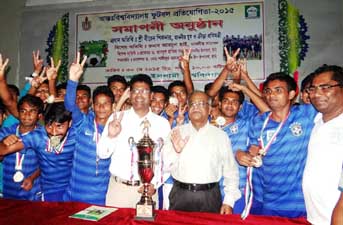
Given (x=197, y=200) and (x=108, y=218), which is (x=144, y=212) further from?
(x=197, y=200)

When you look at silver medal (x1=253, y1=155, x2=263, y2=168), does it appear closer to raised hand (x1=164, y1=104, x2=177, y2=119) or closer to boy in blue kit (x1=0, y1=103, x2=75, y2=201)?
raised hand (x1=164, y1=104, x2=177, y2=119)

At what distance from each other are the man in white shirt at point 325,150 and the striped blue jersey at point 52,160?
1780 millimetres

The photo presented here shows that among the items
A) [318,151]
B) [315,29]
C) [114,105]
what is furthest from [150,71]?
[318,151]

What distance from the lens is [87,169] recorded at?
7.79 ft

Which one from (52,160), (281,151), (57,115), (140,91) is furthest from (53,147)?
(281,151)

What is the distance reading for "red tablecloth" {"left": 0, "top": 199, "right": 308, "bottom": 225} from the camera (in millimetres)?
1509

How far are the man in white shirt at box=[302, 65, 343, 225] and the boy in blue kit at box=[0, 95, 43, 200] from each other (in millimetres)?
2081

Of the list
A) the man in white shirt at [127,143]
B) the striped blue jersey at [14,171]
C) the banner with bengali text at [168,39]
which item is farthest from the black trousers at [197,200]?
the banner with bengali text at [168,39]

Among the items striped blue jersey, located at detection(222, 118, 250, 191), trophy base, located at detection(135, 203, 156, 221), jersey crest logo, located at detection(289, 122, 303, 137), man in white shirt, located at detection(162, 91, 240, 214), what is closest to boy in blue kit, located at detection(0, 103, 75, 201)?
man in white shirt, located at detection(162, 91, 240, 214)

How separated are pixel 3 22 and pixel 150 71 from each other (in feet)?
10.2

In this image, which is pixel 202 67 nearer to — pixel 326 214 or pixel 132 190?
pixel 132 190

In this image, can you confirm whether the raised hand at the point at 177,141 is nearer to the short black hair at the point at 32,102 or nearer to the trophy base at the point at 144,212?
the trophy base at the point at 144,212

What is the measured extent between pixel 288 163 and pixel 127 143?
1228 millimetres

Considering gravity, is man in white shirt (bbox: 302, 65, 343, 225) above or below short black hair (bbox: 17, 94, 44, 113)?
below
